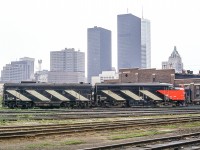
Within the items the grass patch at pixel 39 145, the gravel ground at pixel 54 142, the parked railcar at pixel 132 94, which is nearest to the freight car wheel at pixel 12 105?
the parked railcar at pixel 132 94

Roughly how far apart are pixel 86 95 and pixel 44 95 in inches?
244

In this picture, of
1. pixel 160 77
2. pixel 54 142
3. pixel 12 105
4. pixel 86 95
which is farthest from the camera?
pixel 160 77

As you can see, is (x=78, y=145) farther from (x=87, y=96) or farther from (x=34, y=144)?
(x=87, y=96)

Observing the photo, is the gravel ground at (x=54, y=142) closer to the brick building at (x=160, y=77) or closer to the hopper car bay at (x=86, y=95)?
the hopper car bay at (x=86, y=95)

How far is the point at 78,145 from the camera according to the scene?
1420 cm

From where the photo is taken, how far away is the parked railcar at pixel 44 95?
147 ft

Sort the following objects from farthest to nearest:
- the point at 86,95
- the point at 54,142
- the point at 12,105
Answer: the point at 86,95 → the point at 12,105 → the point at 54,142

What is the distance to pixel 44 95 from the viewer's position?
4544 centimetres

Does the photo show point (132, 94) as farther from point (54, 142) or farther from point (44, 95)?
point (54, 142)

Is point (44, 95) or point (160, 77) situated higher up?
point (160, 77)

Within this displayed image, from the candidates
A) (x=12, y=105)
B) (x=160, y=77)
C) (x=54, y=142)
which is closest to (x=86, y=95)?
(x=12, y=105)

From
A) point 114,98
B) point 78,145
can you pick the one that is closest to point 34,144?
point 78,145

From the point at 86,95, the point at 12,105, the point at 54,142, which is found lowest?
the point at 54,142

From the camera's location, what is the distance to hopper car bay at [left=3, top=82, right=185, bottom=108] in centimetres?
4503
